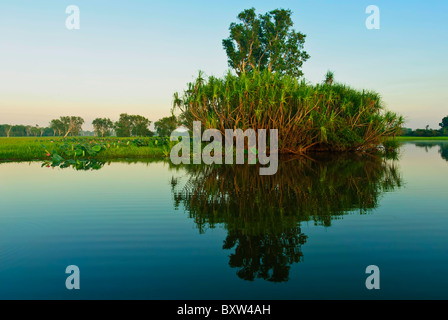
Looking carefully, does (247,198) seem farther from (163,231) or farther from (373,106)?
(373,106)

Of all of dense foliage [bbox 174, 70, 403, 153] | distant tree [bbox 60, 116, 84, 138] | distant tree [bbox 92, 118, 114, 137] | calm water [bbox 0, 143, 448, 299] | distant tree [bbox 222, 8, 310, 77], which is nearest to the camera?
calm water [bbox 0, 143, 448, 299]

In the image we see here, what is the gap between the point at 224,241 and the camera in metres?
5.38

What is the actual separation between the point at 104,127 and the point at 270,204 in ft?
378

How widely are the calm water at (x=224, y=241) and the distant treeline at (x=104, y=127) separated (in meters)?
14.9

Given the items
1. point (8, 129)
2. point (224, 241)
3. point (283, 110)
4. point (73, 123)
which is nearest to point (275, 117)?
point (283, 110)

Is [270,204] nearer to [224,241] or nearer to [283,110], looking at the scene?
[224,241]

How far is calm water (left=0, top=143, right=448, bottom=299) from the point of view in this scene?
3.86 meters

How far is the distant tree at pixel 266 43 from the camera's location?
43406mm

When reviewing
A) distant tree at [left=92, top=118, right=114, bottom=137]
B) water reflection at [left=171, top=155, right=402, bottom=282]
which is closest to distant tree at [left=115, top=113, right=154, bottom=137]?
distant tree at [left=92, top=118, right=114, bottom=137]

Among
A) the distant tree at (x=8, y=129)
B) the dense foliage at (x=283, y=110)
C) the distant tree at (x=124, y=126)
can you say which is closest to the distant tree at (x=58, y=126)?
the distant tree at (x=8, y=129)

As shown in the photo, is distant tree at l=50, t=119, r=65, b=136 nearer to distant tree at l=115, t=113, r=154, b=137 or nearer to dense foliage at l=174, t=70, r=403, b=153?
distant tree at l=115, t=113, r=154, b=137

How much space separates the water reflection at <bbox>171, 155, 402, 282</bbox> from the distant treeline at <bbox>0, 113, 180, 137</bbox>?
1222 cm

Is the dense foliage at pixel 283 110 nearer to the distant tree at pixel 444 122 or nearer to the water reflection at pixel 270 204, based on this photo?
the water reflection at pixel 270 204

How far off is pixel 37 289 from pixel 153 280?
55.8 inches
